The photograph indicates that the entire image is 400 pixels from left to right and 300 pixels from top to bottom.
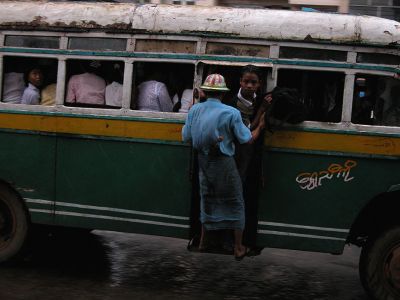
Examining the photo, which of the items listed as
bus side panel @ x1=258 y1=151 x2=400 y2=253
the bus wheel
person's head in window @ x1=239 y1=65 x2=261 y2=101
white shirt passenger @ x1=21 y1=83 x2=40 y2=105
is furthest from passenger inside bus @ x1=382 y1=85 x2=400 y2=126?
white shirt passenger @ x1=21 y1=83 x2=40 y2=105

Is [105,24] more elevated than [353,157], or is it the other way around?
[105,24]

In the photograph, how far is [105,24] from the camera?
20.5 feet

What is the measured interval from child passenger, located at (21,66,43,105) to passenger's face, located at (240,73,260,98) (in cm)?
198

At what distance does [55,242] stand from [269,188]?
3060 millimetres

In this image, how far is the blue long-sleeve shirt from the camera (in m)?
5.63

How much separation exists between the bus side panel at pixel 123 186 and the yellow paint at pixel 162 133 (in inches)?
3.3

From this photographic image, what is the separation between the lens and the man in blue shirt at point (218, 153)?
5664mm

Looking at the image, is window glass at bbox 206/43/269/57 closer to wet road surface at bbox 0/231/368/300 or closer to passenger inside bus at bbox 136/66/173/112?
passenger inside bus at bbox 136/66/173/112

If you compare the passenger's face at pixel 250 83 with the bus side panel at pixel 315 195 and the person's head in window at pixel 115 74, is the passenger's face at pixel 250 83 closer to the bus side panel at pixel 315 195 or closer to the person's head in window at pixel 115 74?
the bus side panel at pixel 315 195

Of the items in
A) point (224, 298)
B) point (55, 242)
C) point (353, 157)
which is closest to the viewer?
point (353, 157)

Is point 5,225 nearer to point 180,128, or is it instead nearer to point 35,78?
point 35,78

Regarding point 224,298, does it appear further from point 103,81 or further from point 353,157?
point 103,81

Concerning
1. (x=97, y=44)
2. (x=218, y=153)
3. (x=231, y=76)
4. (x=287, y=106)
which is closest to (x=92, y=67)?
(x=97, y=44)

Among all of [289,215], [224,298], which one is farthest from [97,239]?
[289,215]
